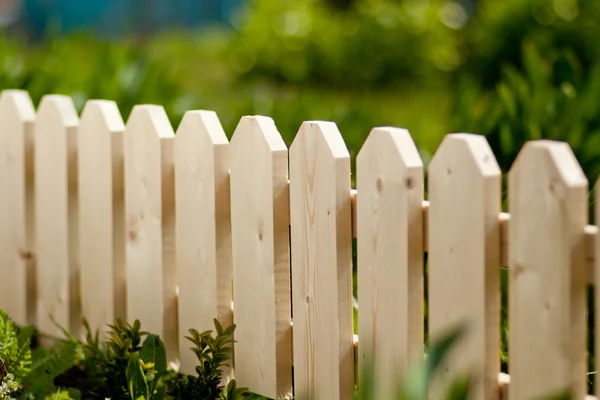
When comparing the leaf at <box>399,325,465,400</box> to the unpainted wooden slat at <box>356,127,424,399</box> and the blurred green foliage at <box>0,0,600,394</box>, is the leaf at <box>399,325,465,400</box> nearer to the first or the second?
the unpainted wooden slat at <box>356,127,424,399</box>

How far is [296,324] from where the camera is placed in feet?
7.64

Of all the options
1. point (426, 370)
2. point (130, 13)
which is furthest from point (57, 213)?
point (130, 13)

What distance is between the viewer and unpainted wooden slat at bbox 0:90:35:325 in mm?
3193

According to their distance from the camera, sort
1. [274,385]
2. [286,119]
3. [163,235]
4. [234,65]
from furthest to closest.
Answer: [234,65] → [286,119] → [163,235] → [274,385]

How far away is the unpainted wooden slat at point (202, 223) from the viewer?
247 centimetres

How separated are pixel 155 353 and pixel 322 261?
2.03ft

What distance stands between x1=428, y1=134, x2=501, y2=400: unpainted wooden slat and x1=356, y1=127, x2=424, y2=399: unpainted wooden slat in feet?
0.16

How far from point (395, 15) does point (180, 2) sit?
688 cm

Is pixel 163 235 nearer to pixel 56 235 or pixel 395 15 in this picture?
pixel 56 235

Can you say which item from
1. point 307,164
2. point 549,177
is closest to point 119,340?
point 307,164

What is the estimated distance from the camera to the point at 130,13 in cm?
1467

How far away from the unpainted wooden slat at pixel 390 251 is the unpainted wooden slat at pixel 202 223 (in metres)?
0.51

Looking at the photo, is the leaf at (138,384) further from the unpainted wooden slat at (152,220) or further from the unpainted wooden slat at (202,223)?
the unpainted wooden slat at (152,220)

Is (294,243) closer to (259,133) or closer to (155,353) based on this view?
(259,133)
